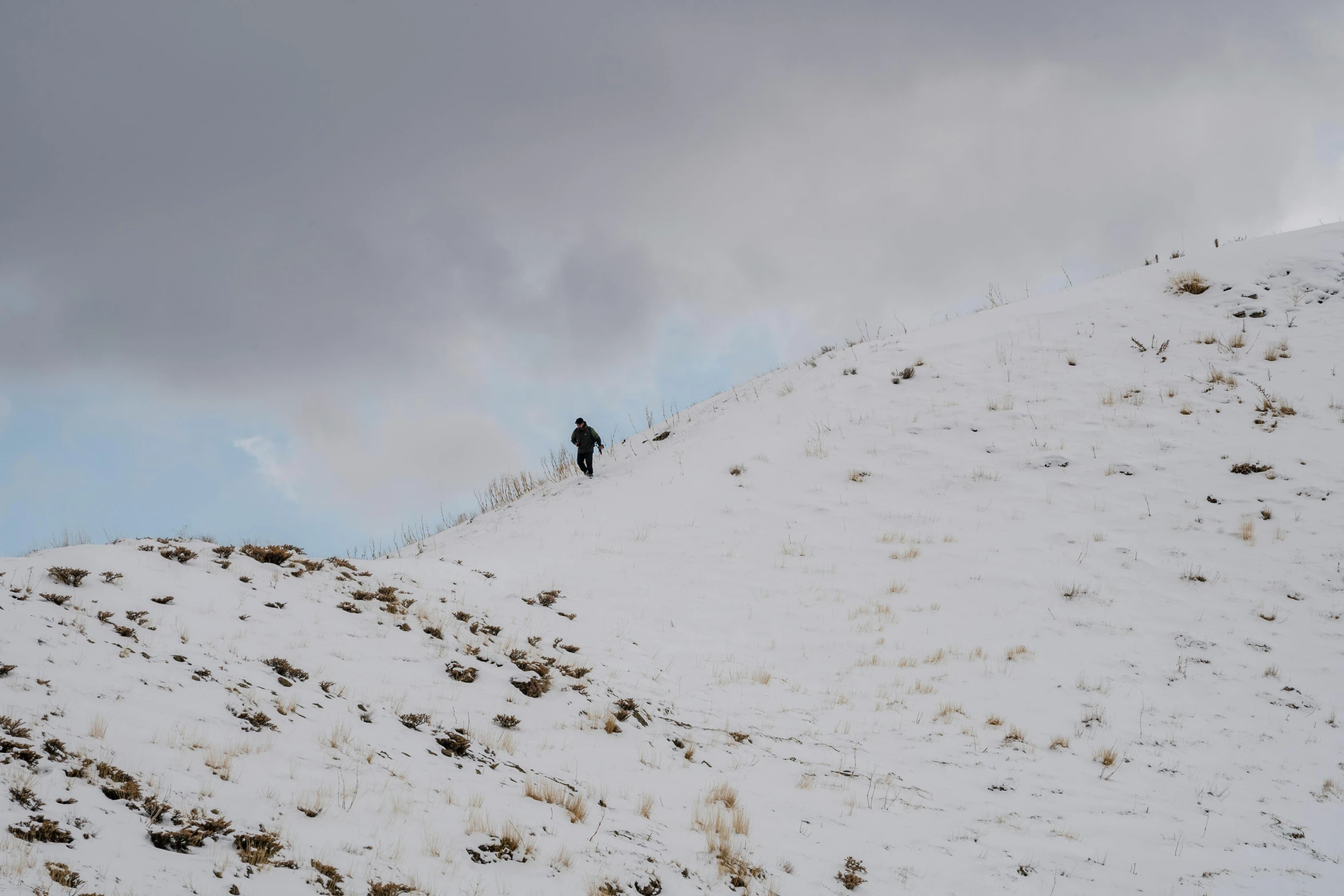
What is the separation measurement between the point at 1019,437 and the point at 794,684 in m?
8.75

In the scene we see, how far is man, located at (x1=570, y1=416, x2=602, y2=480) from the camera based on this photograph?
18922mm

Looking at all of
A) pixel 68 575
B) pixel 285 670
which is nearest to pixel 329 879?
pixel 285 670

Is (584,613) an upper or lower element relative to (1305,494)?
lower

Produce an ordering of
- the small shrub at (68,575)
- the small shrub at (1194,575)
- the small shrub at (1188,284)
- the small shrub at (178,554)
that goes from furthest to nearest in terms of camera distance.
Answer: the small shrub at (1188,284) < the small shrub at (1194,575) < the small shrub at (178,554) < the small shrub at (68,575)

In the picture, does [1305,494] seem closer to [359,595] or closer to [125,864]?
[359,595]

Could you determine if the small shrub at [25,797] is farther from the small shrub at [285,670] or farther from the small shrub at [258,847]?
the small shrub at [285,670]

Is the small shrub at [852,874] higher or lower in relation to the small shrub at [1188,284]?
lower

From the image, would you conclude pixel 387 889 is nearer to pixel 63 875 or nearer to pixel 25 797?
pixel 63 875

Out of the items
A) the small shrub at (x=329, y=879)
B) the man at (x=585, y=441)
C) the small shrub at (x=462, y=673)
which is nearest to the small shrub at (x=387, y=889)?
the small shrub at (x=329, y=879)

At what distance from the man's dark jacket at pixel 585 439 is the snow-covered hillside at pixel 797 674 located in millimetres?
2551

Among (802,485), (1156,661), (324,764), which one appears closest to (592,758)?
(324,764)

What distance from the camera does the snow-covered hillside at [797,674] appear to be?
4.59 m

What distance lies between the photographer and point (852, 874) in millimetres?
4902

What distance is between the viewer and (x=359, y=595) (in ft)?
29.4
